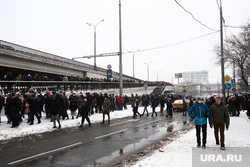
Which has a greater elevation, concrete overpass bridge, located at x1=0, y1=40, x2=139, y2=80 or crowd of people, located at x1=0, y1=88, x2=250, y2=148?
concrete overpass bridge, located at x1=0, y1=40, x2=139, y2=80

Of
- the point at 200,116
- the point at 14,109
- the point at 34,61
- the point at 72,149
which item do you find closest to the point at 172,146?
the point at 200,116

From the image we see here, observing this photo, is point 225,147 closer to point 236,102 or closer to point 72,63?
point 236,102

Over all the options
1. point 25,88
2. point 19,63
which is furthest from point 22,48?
point 25,88

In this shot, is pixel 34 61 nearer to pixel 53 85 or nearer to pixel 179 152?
pixel 53 85

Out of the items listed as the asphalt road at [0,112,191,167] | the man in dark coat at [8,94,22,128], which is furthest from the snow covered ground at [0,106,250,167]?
the asphalt road at [0,112,191,167]

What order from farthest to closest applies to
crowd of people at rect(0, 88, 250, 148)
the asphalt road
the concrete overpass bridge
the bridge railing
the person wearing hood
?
the concrete overpass bridge
the bridge railing
crowd of people at rect(0, 88, 250, 148)
the person wearing hood
the asphalt road

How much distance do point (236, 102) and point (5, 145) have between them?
16978mm

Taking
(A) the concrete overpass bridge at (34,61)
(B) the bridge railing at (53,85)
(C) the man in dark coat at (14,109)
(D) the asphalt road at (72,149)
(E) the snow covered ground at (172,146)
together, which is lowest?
(D) the asphalt road at (72,149)

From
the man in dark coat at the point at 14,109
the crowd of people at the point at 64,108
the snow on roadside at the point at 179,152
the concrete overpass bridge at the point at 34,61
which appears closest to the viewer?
the snow on roadside at the point at 179,152

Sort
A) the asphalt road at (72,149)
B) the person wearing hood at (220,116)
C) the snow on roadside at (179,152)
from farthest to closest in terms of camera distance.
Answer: the person wearing hood at (220,116) < the asphalt road at (72,149) < the snow on roadside at (179,152)

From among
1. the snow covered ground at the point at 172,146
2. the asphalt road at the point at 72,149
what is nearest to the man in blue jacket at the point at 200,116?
the snow covered ground at the point at 172,146

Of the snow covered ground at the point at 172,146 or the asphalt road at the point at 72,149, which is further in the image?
the asphalt road at the point at 72,149

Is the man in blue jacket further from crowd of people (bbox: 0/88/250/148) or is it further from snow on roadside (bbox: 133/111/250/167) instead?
snow on roadside (bbox: 133/111/250/167)

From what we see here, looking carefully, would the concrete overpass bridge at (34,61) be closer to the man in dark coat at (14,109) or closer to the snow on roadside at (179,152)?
the man in dark coat at (14,109)
